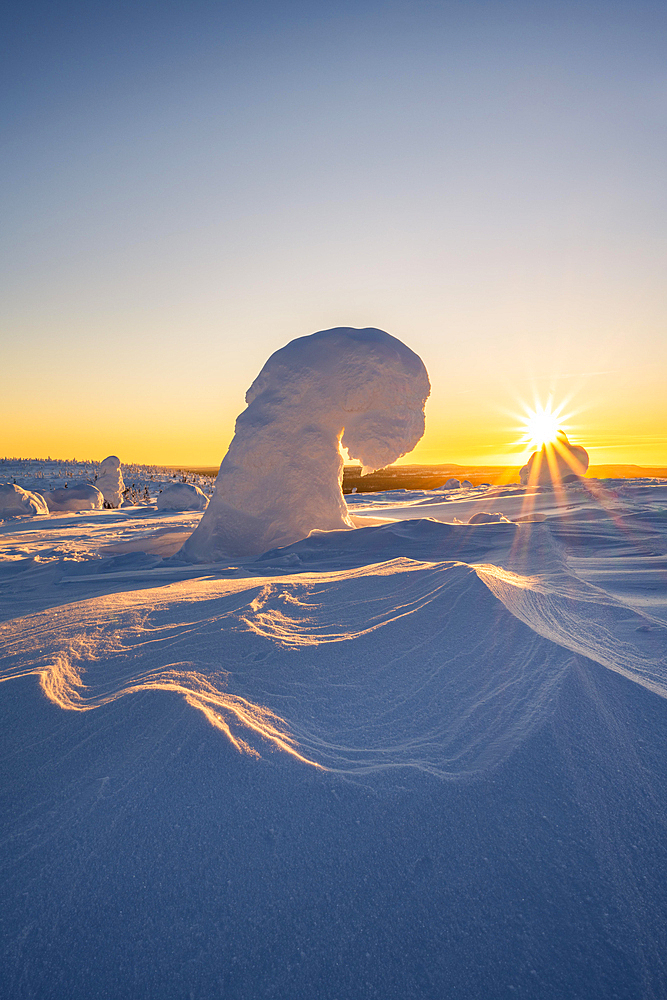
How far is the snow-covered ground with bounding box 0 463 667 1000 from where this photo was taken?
0.95 metres

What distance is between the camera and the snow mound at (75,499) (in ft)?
57.1

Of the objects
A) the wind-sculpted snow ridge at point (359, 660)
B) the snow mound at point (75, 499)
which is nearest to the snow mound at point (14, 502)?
the snow mound at point (75, 499)

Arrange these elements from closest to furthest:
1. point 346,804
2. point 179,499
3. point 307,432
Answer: point 346,804 < point 307,432 < point 179,499

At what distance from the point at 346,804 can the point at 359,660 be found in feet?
2.78

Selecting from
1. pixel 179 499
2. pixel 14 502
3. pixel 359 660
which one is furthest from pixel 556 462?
pixel 14 502

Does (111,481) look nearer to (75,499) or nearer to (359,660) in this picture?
(75,499)

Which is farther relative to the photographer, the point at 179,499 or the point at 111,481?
the point at 111,481

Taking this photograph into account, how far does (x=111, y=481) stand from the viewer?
73.2 ft

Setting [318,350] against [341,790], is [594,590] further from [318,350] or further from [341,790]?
[318,350]

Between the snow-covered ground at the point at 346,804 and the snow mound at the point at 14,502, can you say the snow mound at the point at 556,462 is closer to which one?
the snow-covered ground at the point at 346,804

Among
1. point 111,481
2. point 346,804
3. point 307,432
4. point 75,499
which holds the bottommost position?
point 346,804

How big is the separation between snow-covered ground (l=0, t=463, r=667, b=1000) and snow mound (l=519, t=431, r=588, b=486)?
63.0 ft

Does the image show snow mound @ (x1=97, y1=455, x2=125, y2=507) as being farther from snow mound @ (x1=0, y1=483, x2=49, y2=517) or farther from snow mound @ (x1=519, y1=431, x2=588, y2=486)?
snow mound @ (x1=519, y1=431, x2=588, y2=486)

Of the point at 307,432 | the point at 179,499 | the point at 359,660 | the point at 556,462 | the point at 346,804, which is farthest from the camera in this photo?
the point at 556,462
